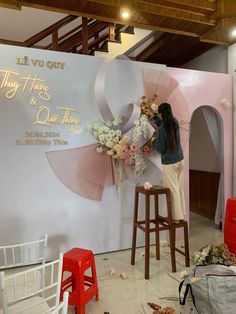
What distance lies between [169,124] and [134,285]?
5.77ft

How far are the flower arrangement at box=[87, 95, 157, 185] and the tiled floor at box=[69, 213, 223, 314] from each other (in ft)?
3.33

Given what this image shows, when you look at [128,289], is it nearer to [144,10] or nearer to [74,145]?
[74,145]

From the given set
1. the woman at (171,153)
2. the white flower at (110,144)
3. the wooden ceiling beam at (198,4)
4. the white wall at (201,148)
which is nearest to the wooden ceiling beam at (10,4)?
the wooden ceiling beam at (198,4)

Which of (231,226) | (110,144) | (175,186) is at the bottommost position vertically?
(231,226)

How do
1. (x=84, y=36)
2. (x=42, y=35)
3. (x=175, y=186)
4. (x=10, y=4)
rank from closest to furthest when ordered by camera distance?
(x=10, y=4) → (x=175, y=186) → (x=42, y=35) → (x=84, y=36)

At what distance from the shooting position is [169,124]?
3057 millimetres

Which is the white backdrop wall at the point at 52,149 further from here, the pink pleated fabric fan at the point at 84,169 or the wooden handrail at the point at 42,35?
the wooden handrail at the point at 42,35

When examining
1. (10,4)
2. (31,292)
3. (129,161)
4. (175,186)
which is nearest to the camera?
(31,292)

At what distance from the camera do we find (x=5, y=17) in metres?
4.46

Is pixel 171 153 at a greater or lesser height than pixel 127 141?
lesser

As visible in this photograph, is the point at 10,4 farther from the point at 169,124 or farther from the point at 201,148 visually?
the point at 201,148

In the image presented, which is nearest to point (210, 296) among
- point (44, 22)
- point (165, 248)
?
point (165, 248)

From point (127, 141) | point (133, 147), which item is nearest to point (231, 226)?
point (133, 147)

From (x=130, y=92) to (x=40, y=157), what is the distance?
1.47 m
